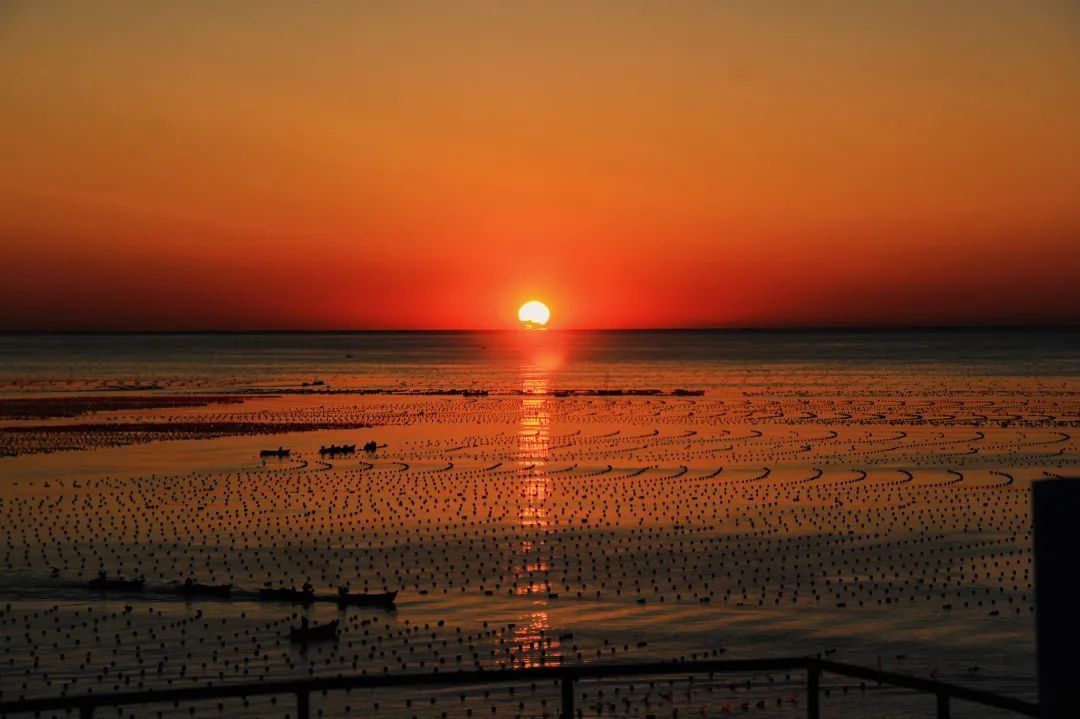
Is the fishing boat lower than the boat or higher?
lower

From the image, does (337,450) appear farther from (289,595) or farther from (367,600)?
(367,600)

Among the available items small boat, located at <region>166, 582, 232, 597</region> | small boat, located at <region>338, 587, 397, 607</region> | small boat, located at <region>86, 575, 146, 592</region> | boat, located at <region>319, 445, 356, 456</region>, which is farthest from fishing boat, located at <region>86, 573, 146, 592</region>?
boat, located at <region>319, 445, 356, 456</region>

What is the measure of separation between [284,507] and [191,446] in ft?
95.0

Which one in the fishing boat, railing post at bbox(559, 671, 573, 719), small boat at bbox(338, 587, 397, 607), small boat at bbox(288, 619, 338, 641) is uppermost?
railing post at bbox(559, 671, 573, 719)

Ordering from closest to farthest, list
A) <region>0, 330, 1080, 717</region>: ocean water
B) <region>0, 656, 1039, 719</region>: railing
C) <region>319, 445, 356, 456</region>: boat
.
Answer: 1. <region>0, 656, 1039, 719</region>: railing
2. <region>0, 330, 1080, 717</region>: ocean water
3. <region>319, 445, 356, 456</region>: boat

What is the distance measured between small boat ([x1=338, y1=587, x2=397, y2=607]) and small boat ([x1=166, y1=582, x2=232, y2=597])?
3811 millimetres

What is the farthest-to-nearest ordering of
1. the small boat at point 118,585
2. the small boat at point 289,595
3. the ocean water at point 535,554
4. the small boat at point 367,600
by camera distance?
the small boat at point 118,585, the small boat at point 289,595, the small boat at point 367,600, the ocean water at point 535,554

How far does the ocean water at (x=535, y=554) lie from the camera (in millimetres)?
28969

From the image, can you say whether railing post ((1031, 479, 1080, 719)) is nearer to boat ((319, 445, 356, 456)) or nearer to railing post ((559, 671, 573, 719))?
railing post ((559, 671, 573, 719))

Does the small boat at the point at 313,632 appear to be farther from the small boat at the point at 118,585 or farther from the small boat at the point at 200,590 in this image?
the small boat at the point at 118,585

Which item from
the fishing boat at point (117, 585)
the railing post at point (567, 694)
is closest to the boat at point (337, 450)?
the fishing boat at point (117, 585)

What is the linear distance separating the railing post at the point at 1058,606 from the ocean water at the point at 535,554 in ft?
67.8

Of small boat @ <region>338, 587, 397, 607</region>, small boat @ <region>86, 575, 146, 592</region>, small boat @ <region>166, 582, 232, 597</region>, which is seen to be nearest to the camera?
small boat @ <region>338, 587, 397, 607</region>

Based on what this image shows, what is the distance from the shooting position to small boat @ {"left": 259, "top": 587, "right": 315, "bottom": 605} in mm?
35159
